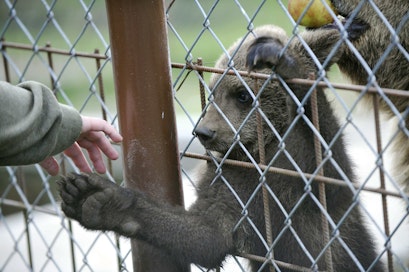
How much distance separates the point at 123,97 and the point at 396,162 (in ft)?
5.22

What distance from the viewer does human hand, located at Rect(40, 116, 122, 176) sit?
127 inches

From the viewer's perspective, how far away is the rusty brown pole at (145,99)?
10.3ft

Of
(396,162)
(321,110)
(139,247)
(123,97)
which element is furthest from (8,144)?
(396,162)

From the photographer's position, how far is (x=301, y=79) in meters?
2.93

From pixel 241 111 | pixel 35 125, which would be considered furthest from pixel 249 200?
pixel 35 125

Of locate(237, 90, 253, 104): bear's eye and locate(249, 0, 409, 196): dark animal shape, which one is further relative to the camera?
locate(237, 90, 253, 104): bear's eye

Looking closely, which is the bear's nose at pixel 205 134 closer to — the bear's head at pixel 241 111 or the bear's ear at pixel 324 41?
the bear's head at pixel 241 111

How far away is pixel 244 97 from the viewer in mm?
3797

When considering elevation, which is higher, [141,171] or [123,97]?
[123,97]

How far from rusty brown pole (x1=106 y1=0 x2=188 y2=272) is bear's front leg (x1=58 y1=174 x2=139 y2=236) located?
87 mm

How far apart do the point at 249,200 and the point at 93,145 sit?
727 millimetres

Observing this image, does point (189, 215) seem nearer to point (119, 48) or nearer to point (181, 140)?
point (119, 48)

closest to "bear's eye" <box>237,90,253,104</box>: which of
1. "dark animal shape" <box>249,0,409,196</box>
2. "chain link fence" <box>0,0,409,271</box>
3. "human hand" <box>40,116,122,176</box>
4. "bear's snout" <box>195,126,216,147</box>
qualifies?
"chain link fence" <box>0,0,409,271</box>

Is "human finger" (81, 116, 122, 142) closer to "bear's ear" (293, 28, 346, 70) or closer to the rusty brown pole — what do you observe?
the rusty brown pole
